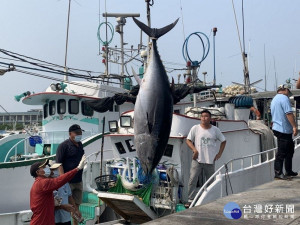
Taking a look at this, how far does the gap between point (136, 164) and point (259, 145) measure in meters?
3.80

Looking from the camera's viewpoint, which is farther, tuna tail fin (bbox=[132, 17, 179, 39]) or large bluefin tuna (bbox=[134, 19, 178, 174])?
tuna tail fin (bbox=[132, 17, 179, 39])

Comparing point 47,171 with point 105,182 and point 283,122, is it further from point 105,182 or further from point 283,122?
point 283,122

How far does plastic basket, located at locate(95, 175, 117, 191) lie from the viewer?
6754 millimetres

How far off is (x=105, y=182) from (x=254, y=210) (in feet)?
11.1

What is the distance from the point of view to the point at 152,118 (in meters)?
3.14

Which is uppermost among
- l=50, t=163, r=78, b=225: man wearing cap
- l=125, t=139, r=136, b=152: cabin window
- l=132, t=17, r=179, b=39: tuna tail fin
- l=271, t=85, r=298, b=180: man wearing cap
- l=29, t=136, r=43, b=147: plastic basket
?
l=132, t=17, r=179, b=39: tuna tail fin

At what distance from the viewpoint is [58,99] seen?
1227 centimetres

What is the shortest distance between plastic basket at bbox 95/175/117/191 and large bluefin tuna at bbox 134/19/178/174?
145 inches

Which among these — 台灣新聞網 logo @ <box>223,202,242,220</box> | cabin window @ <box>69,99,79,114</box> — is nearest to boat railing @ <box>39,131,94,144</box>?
cabin window @ <box>69,99,79,114</box>

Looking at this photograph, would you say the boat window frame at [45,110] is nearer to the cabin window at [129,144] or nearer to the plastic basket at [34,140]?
the plastic basket at [34,140]

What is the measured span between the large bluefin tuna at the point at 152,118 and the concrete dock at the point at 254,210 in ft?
2.89

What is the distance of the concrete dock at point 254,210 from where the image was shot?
370cm

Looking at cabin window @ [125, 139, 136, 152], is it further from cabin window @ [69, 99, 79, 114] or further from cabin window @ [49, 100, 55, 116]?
cabin window @ [49, 100, 55, 116]

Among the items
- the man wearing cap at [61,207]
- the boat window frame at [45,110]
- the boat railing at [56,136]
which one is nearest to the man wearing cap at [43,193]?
the man wearing cap at [61,207]
